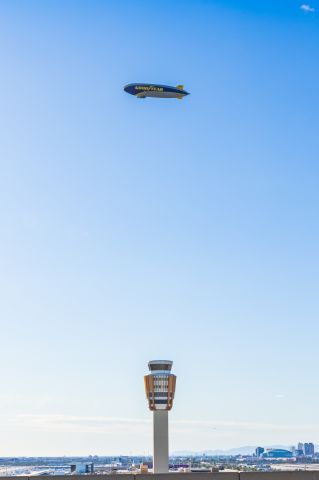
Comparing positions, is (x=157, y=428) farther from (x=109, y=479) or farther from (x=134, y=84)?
(x=134, y=84)

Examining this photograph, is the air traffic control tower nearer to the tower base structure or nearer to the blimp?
the tower base structure

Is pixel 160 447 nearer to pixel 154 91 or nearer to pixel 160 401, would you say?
pixel 160 401

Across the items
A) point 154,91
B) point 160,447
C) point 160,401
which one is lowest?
point 160,447

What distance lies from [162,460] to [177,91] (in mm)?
95307

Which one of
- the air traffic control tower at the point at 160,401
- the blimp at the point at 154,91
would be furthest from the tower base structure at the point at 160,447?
the blimp at the point at 154,91

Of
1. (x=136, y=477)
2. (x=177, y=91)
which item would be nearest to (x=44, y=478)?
(x=136, y=477)

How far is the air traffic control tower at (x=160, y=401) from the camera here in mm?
49094

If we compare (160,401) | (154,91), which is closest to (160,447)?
(160,401)

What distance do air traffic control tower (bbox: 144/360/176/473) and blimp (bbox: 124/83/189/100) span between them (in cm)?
8594

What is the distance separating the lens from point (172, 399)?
5228 centimetres

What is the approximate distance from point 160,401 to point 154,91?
90822mm

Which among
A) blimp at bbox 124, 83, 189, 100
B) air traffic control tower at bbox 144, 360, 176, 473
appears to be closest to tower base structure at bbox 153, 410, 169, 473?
air traffic control tower at bbox 144, 360, 176, 473

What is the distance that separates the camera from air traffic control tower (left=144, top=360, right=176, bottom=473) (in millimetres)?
49094

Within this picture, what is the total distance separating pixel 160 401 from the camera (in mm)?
51719
